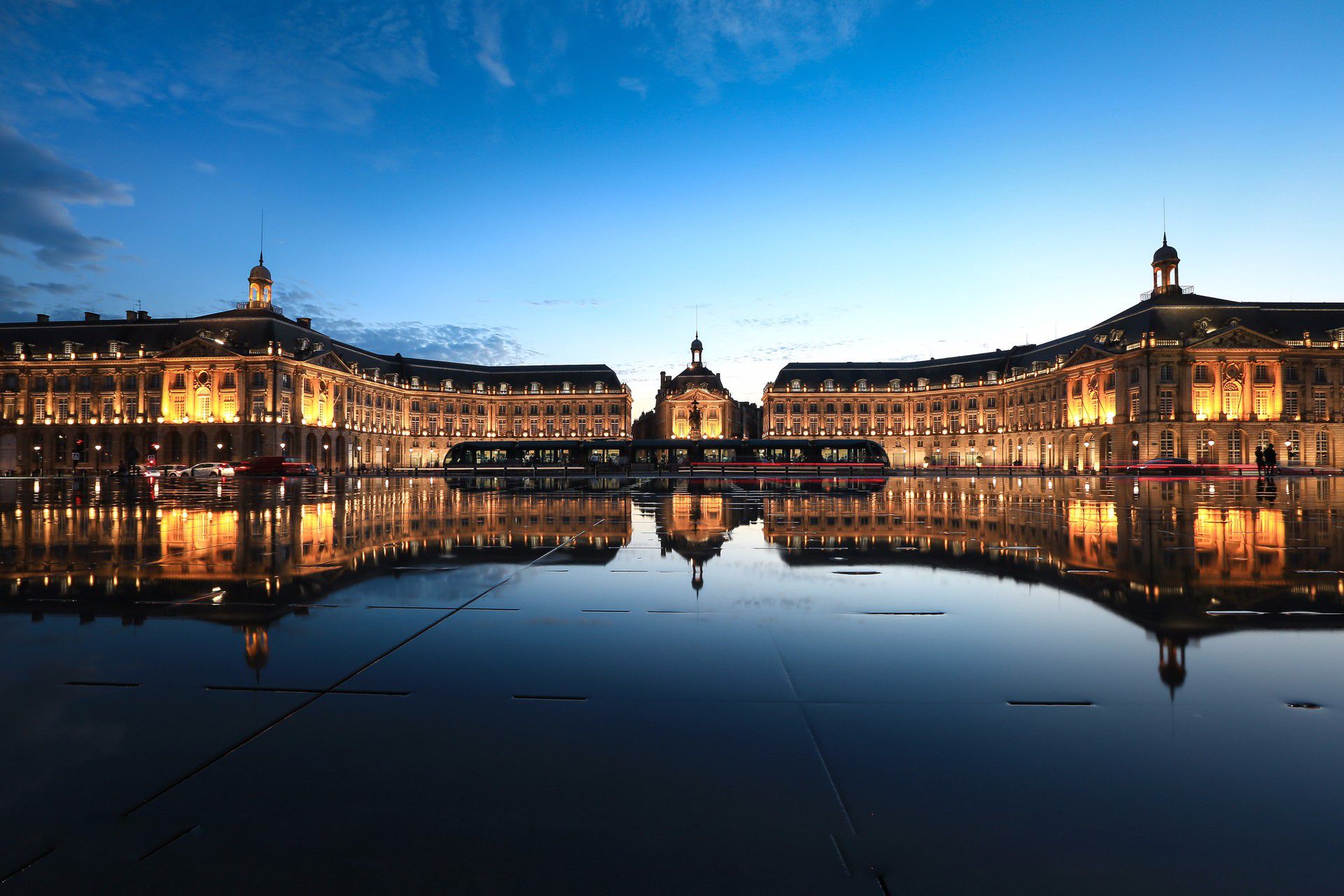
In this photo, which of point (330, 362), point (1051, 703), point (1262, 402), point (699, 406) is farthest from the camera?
point (699, 406)

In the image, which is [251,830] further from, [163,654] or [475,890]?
[163,654]

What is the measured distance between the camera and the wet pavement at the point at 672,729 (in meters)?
2.50

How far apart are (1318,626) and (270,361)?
9689cm

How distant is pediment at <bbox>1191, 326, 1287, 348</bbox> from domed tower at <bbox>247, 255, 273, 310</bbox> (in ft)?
388

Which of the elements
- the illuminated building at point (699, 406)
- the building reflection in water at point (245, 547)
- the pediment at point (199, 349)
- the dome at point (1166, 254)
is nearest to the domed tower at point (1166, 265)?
the dome at point (1166, 254)

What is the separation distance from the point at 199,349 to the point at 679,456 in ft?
204

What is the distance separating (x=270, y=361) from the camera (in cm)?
8456

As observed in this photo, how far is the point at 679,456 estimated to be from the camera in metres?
75.7

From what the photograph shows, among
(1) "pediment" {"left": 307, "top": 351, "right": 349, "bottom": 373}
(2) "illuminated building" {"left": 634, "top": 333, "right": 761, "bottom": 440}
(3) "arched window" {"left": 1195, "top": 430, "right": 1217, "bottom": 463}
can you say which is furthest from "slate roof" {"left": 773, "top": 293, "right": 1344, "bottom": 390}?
(1) "pediment" {"left": 307, "top": 351, "right": 349, "bottom": 373}

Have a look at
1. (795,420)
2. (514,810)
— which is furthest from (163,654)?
(795,420)

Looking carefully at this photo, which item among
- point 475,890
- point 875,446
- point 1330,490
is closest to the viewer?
point 475,890

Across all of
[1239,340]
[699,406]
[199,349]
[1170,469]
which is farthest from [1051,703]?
[699,406]

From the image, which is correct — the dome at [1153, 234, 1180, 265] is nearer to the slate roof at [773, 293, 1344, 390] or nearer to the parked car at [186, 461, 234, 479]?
the slate roof at [773, 293, 1344, 390]

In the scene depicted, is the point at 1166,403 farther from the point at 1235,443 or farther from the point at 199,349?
the point at 199,349
